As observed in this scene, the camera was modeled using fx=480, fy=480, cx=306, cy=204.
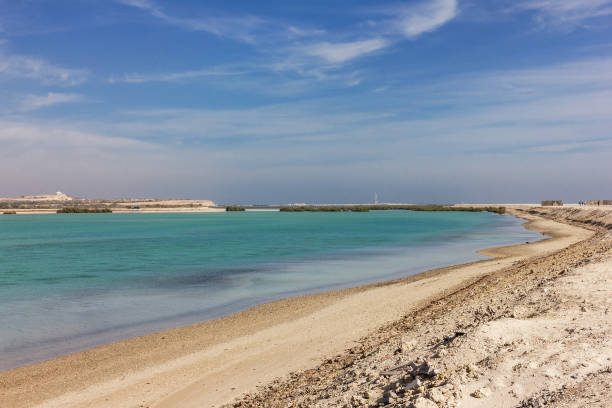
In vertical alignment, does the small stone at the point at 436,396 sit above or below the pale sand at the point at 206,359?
above

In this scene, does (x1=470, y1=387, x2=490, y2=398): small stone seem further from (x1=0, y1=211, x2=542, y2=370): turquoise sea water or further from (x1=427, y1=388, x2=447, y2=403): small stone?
(x1=0, y1=211, x2=542, y2=370): turquoise sea water

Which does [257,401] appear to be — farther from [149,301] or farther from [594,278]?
[149,301]

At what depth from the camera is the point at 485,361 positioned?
6285 mm

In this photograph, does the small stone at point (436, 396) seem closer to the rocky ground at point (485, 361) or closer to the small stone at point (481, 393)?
the rocky ground at point (485, 361)

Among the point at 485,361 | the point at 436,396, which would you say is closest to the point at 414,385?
the point at 436,396

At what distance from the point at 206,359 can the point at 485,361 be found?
19.2ft

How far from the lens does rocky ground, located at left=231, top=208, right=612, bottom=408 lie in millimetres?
5379

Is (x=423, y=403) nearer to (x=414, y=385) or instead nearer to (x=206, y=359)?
(x=414, y=385)

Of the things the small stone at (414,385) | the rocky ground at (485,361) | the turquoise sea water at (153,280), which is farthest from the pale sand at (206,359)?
the small stone at (414,385)

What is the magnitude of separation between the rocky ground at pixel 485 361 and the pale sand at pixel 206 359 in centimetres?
84

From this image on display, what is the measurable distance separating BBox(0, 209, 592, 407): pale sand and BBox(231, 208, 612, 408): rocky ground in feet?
2.77

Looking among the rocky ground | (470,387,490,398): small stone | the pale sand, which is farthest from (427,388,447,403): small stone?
the pale sand

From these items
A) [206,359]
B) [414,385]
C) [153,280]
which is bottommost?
[153,280]

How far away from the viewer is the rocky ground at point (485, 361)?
17.6ft
